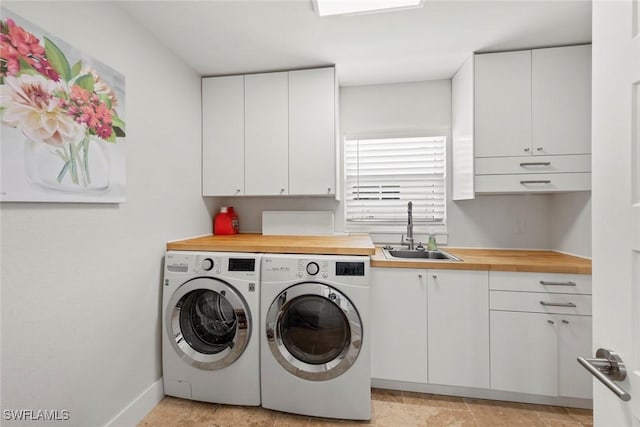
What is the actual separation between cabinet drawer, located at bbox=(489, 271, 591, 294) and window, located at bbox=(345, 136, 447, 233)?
76 cm

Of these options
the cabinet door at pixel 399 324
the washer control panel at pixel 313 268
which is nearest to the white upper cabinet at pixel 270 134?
the washer control panel at pixel 313 268

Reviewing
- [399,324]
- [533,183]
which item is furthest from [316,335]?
[533,183]

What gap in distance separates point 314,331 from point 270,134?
1561 millimetres

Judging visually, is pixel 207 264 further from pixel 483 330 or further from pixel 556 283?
pixel 556 283

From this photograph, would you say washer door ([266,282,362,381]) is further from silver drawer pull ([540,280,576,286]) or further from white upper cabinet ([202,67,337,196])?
silver drawer pull ([540,280,576,286])

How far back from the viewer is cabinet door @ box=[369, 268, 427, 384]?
185 cm

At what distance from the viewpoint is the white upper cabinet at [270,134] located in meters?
2.22

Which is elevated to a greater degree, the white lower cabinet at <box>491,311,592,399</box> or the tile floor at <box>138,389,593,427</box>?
the white lower cabinet at <box>491,311,592,399</box>

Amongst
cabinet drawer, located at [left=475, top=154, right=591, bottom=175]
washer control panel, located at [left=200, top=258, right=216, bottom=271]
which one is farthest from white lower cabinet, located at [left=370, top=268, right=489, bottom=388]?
washer control panel, located at [left=200, top=258, right=216, bottom=271]

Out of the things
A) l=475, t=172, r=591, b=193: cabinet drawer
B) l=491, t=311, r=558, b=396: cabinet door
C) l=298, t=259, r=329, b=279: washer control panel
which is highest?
l=475, t=172, r=591, b=193: cabinet drawer

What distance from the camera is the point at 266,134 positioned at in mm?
2314

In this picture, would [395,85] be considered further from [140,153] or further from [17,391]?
[17,391]

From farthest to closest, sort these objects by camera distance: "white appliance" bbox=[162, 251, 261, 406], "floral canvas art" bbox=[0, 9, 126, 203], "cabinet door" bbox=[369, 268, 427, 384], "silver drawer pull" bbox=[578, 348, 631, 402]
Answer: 1. "cabinet door" bbox=[369, 268, 427, 384]
2. "white appliance" bbox=[162, 251, 261, 406]
3. "floral canvas art" bbox=[0, 9, 126, 203]
4. "silver drawer pull" bbox=[578, 348, 631, 402]

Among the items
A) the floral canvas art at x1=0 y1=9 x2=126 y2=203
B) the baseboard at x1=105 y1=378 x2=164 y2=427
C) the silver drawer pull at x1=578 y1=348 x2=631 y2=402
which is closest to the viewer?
the silver drawer pull at x1=578 y1=348 x2=631 y2=402
